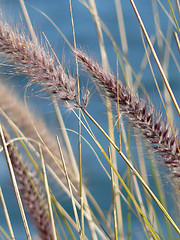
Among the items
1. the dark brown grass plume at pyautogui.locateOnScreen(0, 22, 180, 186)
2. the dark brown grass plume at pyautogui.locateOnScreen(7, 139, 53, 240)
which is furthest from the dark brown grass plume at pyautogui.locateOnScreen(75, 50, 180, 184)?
the dark brown grass plume at pyautogui.locateOnScreen(7, 139, 53, 240)

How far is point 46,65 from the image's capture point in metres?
0.39

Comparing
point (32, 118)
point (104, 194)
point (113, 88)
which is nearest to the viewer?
point (113, 88)

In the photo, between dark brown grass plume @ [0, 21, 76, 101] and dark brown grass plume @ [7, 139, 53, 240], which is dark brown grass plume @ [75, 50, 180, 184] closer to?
dark brown grass plume @ [0, 21, 76, 101]

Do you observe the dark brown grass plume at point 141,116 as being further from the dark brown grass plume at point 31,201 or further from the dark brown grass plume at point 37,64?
the dark brown grass plume at point 31,201

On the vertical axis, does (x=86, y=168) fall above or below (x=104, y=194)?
above

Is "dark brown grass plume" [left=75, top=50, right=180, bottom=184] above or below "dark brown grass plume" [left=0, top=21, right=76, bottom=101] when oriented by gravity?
below

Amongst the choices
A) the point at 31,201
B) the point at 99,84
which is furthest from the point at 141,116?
the point at 31,201

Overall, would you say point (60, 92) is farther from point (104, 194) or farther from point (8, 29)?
point (104, 194)

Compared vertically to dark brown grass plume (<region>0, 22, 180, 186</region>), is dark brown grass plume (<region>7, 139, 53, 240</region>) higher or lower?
lower

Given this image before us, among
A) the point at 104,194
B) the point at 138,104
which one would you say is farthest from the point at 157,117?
the point at 104,194

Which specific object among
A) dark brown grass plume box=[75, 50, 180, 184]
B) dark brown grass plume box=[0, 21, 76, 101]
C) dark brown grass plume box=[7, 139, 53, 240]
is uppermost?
dark brown grass plume box=[0, 21, 76, 101]

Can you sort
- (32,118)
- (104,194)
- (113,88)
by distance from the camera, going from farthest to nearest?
(104,194) → (32,118) → (113,88)

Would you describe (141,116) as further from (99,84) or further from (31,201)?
(31,201)

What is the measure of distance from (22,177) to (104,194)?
58 centimetres
